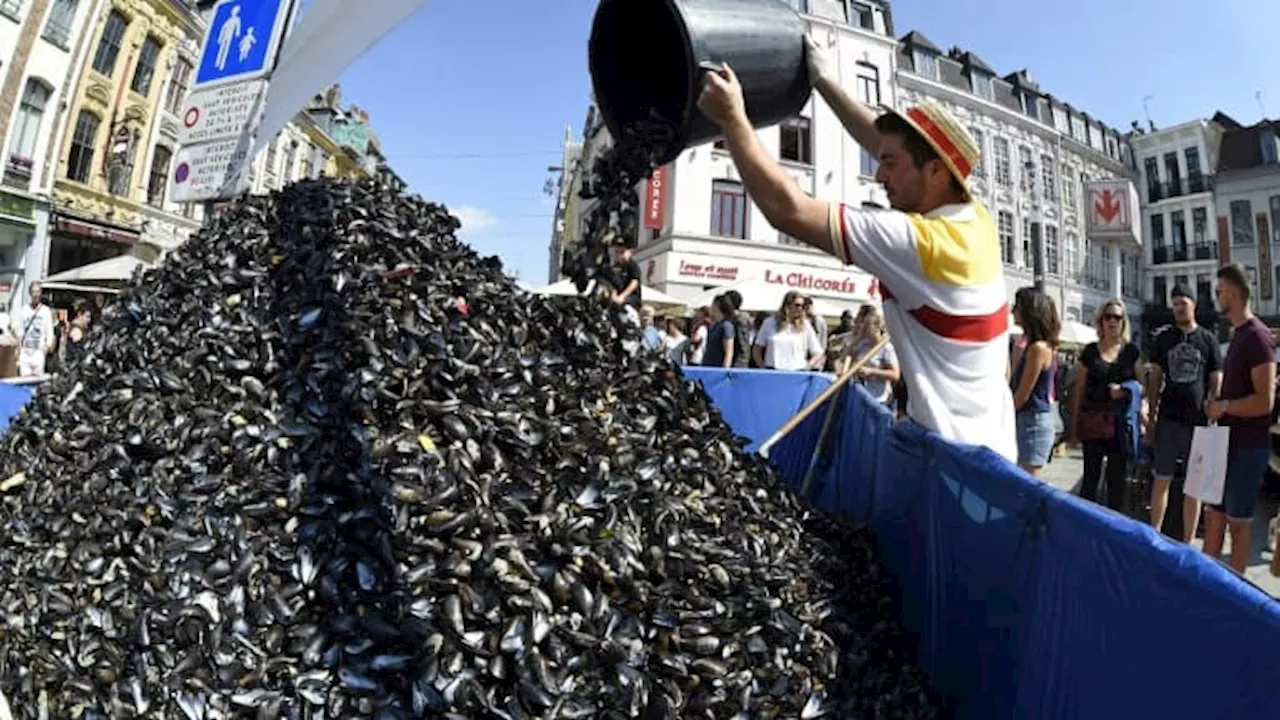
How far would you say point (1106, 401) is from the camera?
504 centimetres

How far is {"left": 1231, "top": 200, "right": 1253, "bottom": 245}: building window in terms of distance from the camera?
1635 inches

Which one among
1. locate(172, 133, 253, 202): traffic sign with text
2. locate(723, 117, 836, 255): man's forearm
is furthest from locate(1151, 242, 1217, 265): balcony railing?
locate(723, 117, 836, 255): man's forearm

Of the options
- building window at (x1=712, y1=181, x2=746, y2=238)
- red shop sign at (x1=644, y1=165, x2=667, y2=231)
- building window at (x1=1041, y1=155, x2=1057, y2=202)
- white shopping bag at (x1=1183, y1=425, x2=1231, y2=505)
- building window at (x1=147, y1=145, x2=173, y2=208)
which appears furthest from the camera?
building window at (x1=1041, y1=155, x2=1057, y2=202)

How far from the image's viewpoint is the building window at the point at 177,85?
85.6 ft

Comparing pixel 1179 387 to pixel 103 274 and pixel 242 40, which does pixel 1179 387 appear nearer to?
pixel 242 40

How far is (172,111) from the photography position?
26625 millimetres

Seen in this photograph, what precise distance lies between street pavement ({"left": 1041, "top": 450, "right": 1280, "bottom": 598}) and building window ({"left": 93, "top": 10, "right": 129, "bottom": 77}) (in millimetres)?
27382

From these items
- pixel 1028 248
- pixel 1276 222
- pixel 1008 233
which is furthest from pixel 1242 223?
pixel 1008 233

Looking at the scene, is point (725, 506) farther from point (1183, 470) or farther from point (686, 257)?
point (686, 257)

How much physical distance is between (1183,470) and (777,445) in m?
2.86

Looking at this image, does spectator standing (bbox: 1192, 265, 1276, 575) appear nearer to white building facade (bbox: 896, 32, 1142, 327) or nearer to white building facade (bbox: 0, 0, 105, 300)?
white building facade (bbox: 0, 0, 105, 300)

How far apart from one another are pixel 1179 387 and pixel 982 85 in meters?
36.4

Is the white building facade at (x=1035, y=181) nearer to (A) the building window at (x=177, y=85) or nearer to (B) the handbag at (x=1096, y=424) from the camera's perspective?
(A) the building window at (x=177, y=85)

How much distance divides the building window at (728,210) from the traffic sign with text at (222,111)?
19571 mm
